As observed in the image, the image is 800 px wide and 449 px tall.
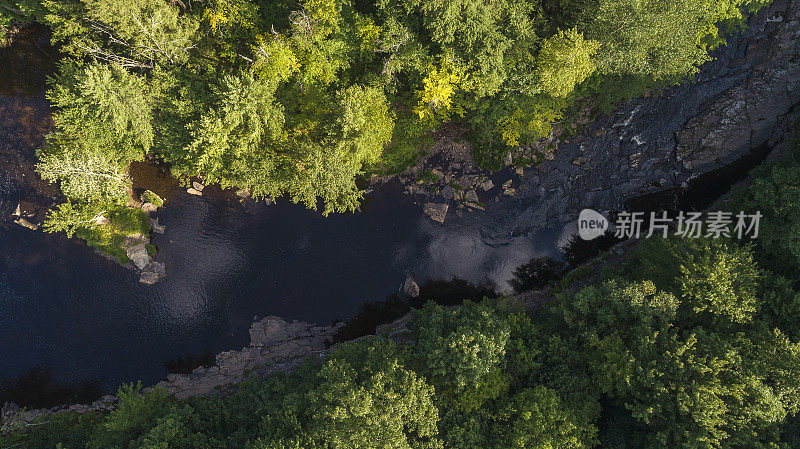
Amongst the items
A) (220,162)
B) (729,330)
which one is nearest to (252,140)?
(220,162)

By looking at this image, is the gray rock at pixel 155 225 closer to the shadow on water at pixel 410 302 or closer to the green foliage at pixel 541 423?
the shadow on water at pixel 410 302

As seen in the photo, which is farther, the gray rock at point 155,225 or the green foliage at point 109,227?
the gray rock at point 155,225

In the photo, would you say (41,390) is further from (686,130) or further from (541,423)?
(686,130)

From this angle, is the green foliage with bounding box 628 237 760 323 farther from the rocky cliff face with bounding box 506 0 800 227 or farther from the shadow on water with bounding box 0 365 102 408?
the shadow on water with bounding box 0 365 102 408

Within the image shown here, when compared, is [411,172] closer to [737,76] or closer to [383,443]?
[383,443]

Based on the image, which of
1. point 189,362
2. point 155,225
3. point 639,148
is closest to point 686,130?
point 639,148

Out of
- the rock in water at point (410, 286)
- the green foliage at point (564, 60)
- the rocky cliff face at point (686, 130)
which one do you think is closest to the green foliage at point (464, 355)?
the rock in water at point (410, 286)
